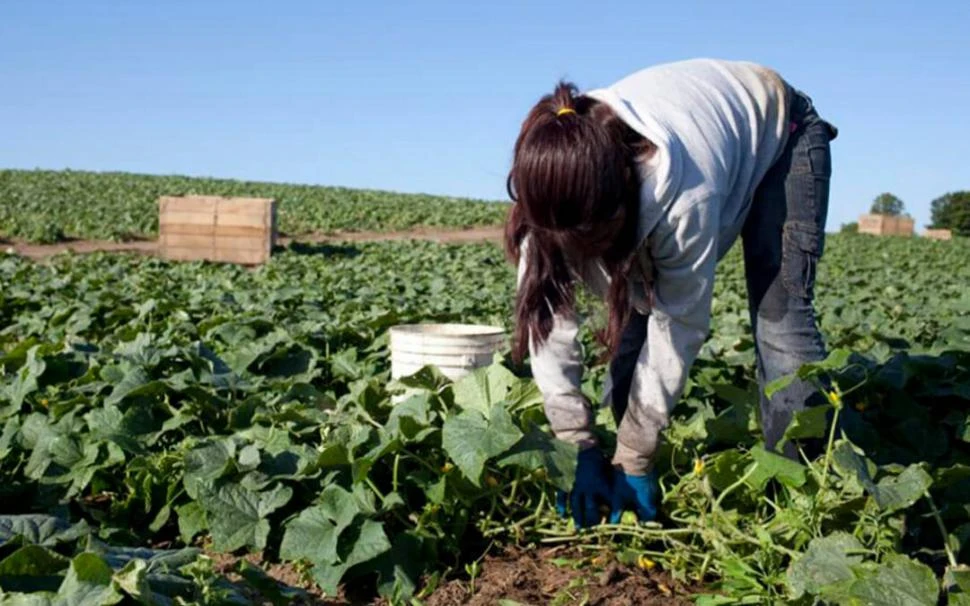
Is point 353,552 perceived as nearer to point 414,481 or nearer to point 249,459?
point 414,481

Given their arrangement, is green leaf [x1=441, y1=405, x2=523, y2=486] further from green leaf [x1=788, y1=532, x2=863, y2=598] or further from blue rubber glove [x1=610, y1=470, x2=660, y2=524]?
green leaf [x1=788, y1=532, x2=863, y2=598]

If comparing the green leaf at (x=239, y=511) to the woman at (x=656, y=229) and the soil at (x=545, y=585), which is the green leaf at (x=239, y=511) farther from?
the woman at (x=656, y=229)

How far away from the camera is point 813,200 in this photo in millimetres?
2758

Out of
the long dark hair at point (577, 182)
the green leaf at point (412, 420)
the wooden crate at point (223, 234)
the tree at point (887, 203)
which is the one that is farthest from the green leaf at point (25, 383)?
the tree at point (887, 203)

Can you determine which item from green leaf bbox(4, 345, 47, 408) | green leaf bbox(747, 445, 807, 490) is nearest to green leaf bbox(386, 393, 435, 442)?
green leaf bbox(747, 445, 807, 490)

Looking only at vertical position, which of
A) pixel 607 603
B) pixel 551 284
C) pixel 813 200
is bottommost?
pixel 607 603

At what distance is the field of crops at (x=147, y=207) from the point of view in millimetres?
17375

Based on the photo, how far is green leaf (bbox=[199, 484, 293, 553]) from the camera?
261 centimetres

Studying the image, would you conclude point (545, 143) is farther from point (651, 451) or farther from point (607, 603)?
point (607, 603)

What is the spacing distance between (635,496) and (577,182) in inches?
37.2

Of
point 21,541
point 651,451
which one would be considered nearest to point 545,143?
point 651,451

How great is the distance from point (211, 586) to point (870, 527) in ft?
4.57

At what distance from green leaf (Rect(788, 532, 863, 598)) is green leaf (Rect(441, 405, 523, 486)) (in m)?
0.71

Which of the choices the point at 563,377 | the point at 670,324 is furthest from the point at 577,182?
the point at 563,377
